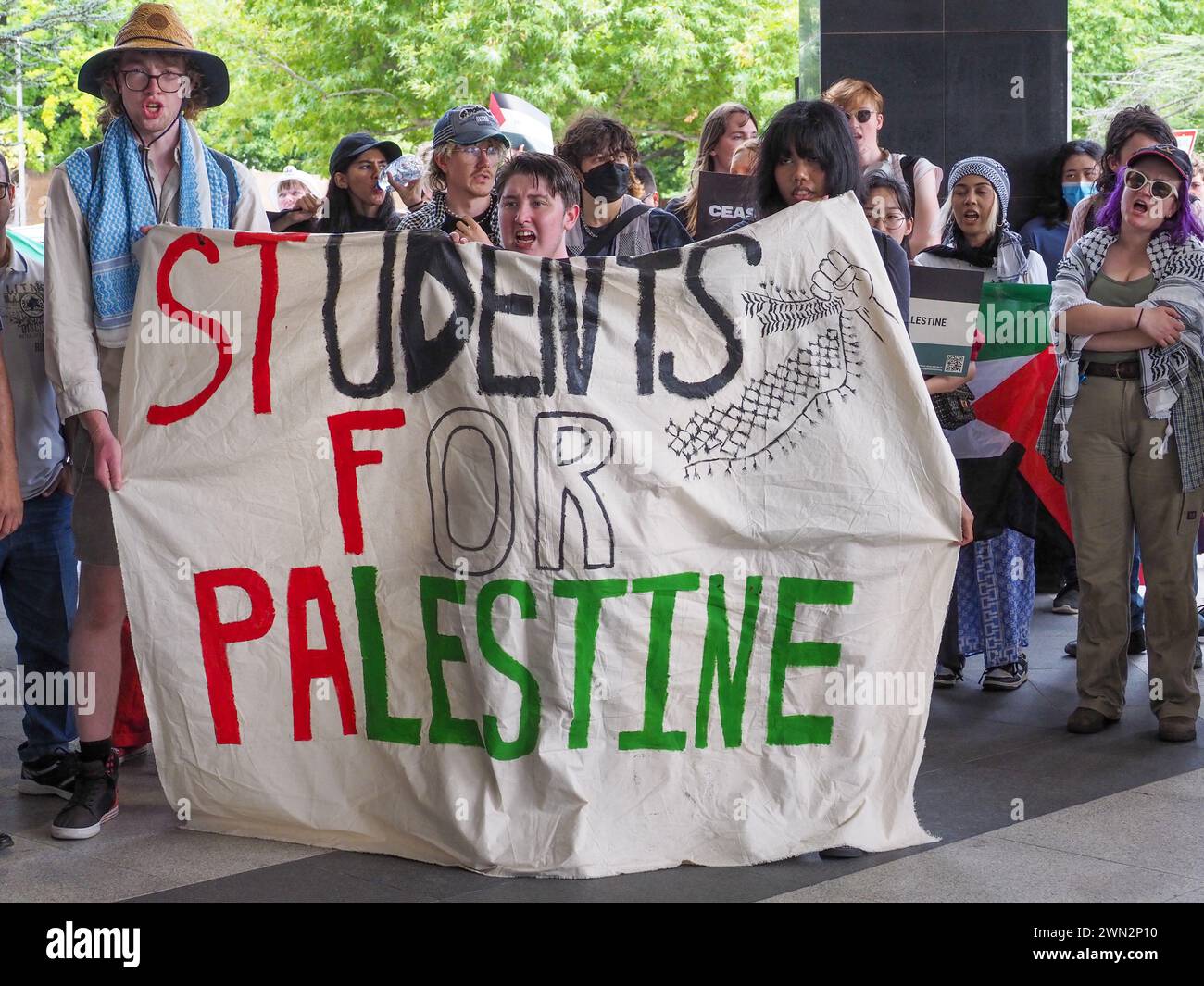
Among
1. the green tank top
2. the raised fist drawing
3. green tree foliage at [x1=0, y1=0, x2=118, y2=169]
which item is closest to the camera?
the raised fist drawing

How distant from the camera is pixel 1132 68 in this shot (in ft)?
91.8

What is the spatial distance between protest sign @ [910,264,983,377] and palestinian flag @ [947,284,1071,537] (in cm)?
71

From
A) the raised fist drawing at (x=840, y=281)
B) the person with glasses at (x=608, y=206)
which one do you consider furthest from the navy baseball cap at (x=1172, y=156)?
the raised fist drawing at (x=840, y=281)

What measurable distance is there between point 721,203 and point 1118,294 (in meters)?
1.68

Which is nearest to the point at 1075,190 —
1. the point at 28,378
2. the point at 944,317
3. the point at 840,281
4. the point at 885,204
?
the point at 885,204

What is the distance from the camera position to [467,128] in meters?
5.27

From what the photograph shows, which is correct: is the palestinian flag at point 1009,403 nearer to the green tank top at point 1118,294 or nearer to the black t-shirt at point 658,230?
the green tank top at point 1118,294

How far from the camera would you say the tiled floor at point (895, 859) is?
391 cm

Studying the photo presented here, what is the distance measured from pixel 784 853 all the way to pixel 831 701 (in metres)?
0.43

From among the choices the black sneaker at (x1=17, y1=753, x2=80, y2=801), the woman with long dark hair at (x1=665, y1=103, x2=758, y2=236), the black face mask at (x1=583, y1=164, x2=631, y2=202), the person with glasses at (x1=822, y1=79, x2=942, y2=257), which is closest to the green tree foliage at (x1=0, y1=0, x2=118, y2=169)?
the woman with long dark hair at (x1=665, y1=103, x2=758, y2=236)

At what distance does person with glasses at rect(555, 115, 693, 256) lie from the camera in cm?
572

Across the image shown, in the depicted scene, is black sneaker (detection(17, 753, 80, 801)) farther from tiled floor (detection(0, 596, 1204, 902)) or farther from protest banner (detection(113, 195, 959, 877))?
protest banner (detection(113, 195, 959, 877))
